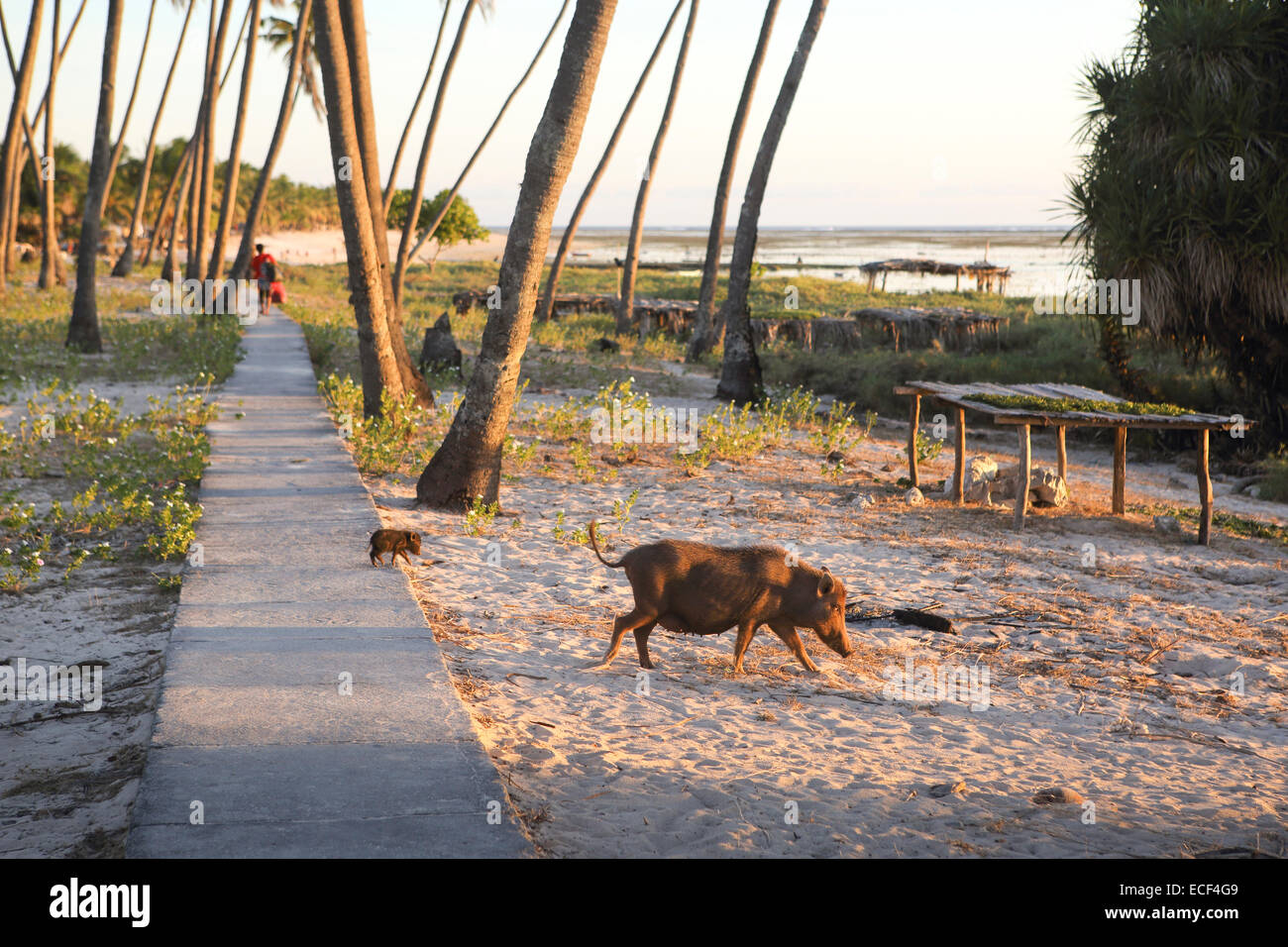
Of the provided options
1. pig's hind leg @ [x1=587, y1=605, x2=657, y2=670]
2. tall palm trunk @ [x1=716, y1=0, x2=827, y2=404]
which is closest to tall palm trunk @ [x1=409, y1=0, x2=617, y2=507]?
pig's hind leg @ [x1=587, y1=605, x2=657, y2=670]

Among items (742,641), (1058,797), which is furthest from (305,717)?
(1058,797)

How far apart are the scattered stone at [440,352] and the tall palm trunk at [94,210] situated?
543 centimetres

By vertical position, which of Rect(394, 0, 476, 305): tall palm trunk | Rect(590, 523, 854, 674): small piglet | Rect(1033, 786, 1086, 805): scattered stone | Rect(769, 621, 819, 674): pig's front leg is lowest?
Rect(1033, 786, 1086, 805): scattered stone

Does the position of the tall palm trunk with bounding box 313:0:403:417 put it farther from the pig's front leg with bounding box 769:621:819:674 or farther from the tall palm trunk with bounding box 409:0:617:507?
the pig's front leg with bounding box 769:621:819:674

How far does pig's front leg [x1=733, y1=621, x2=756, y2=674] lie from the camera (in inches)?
216

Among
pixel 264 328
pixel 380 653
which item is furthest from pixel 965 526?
pixel 264 328

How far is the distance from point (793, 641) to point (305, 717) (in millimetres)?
2543

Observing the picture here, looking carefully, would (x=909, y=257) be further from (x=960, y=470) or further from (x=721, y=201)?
(x=960, y=470)

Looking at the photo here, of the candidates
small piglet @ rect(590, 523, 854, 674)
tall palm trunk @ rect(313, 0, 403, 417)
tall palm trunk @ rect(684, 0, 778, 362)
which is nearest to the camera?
small piglet @ rect(590, 523, 854, 674)

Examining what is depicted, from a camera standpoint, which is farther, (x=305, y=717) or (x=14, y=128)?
(x=14, y=128)

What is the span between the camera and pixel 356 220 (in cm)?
1110

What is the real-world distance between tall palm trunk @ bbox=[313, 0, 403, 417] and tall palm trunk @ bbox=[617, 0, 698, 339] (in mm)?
14070
